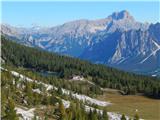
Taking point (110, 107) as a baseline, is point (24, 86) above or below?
above

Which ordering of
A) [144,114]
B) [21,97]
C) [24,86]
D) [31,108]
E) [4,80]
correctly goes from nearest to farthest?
[31,108]
[21,97]
[4,80]
[24,86]
[144,114]

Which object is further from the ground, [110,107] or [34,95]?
[34,95]

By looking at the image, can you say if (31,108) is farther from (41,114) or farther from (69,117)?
(69,117)

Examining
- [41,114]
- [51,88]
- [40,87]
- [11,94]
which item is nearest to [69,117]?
[41,114]

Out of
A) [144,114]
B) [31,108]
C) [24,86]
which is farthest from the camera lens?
[144,114]

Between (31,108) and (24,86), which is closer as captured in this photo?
(31,108)

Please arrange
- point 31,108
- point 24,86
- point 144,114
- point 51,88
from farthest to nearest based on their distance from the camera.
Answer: point 51,88 → point 144,114 → point 24,86 → point 31,108

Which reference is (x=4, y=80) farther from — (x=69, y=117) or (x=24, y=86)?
(x=69, y=117)

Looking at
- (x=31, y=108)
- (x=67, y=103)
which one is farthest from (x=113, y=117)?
(x=31, y=108)

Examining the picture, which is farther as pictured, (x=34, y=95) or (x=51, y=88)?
(x=51, y=88)
